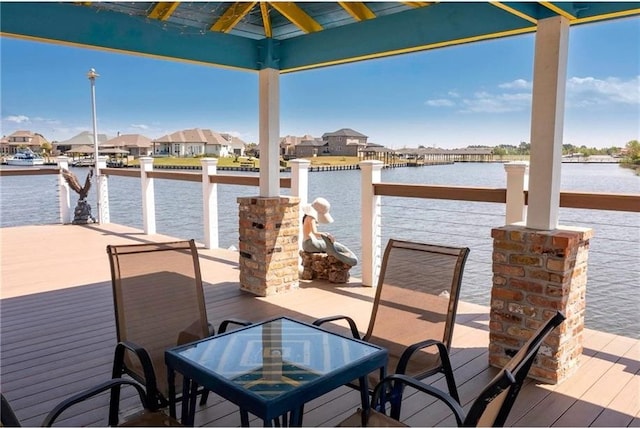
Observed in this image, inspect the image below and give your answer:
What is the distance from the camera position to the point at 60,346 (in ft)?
11.4

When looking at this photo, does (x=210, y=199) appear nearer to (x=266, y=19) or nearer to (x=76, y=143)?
(x=266, y=19)

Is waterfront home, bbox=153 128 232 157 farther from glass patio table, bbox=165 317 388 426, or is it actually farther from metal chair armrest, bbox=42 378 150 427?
metal chair armrest, bbox=42 378 150 427

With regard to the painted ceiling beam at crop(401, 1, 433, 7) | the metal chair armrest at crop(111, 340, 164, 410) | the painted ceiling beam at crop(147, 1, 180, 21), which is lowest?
the metal chair armrest at crop(111, 340, 164, 410)

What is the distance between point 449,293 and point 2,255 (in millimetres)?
6529

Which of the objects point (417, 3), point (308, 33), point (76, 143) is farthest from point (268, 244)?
point (76, 143)

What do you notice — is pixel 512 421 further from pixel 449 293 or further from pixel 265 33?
pixel 265 33

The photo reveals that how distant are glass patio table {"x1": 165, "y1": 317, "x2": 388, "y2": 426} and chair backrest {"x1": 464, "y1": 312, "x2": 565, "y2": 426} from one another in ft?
1.98

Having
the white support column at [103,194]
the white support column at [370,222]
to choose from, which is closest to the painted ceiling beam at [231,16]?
the white support column at [370,222]

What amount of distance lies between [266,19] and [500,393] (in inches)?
164

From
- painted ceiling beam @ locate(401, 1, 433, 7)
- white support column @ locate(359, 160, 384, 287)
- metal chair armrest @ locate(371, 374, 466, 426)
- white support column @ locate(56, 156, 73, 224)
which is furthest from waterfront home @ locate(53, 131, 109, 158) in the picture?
metal chair armrest @ locate(371, 374, 466, 426)

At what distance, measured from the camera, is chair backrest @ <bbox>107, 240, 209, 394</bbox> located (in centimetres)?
239

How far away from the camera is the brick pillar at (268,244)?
4711mm

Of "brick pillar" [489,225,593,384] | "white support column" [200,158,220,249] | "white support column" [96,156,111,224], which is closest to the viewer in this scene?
"brick pillar" [489,225,593,384]

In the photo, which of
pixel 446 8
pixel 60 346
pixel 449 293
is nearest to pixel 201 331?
pixel 449 293
